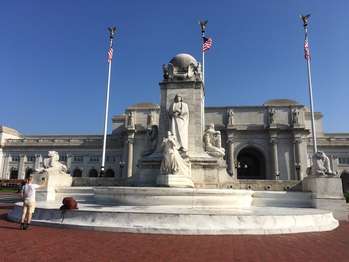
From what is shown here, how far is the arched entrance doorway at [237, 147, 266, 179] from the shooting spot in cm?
6675

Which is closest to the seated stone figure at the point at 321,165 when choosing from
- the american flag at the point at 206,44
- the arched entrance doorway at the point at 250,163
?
the american flag at the point at 206,44

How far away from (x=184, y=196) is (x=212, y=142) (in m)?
6.44

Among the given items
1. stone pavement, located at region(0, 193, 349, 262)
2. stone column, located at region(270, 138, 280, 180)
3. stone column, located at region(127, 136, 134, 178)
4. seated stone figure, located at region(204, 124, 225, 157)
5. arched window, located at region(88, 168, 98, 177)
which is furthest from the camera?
arched window, located at region(88, 168, 98, 177)

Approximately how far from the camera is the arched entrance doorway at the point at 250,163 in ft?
219

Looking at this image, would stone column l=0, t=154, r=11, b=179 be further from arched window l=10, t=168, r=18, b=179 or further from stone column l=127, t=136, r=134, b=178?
stone column l=127, t=136, r=134, b=178

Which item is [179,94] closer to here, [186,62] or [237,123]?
[186,62]

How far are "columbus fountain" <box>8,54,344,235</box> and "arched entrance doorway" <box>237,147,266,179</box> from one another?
171 ft

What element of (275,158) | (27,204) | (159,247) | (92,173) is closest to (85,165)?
(92,173)

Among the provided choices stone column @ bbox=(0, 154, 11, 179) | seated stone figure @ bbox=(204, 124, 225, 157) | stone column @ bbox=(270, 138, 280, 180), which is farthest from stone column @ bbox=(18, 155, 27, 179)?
seated stone figure @ bbox=(204, 124, 225, 157)

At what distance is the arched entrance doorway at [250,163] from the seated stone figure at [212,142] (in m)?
51.3

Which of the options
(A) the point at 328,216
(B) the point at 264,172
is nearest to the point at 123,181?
(A) the point at 328,216

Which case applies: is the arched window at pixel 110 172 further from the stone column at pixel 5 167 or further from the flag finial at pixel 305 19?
the flag finial at pixel 305 19

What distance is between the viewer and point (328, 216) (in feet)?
33.5

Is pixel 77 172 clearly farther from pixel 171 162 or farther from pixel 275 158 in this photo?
pixel 171 162
